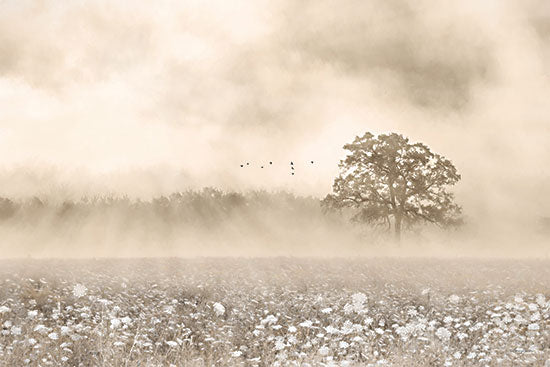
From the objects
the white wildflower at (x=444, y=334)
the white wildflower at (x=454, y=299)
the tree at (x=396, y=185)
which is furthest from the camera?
the tree at (x=396, y=185)

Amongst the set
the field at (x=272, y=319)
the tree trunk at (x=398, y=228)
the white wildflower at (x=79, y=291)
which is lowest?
the field at (x=272, y=319)

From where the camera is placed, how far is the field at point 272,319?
8742mm

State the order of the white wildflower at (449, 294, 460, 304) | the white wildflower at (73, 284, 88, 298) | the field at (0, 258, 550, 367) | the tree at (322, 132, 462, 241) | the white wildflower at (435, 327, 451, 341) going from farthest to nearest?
the tree at (322, 132, 462, 241)
the white wildflower at (449, 294, 460, 304)
the white wildflower at (73, 284, 88, 298)
the white wildflower at (435, 327, 451, 341)
the field at (0, 258, 550, 367)

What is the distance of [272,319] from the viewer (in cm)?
1003

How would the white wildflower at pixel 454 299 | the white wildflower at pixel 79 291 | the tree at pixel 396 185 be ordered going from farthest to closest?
the tree at pixel 396 185
the white wildflower at pixel 454 299
the white wildflower at pixel 79 291

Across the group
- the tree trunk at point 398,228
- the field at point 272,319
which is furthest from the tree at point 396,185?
the field at point 272,319

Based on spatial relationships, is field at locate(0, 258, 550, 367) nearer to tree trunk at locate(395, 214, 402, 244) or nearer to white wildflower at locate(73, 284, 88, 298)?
white wildflower at locate(73, 284, 88, 298)

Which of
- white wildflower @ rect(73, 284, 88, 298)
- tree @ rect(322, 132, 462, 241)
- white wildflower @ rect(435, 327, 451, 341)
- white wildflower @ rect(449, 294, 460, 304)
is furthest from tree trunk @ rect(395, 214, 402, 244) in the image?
white wildflower @ rect(73, 284, 88, 298)

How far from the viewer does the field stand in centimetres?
874

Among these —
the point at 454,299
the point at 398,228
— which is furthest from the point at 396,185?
the point at 454,299

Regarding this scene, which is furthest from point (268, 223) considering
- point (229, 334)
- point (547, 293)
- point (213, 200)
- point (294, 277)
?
point (229, 334)

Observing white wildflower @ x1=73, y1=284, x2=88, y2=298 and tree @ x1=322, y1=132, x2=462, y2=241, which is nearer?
white wildflower @ x1=73, y1=284, x2=88, y2=298

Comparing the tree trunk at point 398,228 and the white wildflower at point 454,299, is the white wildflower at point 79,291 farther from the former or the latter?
the tree trunk at point 398,228

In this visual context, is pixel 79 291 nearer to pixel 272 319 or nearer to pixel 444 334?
pixel 272 319
